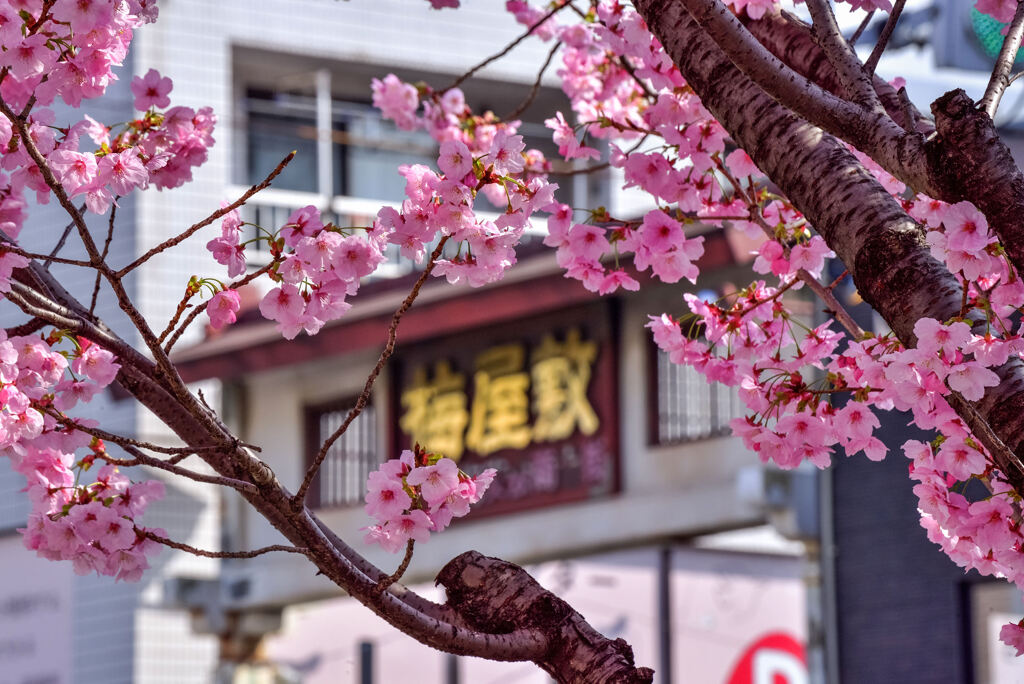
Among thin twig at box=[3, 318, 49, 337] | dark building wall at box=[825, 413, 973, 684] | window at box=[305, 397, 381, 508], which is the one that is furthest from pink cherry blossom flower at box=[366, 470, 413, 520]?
window at box=[305, 397, 381, 508]

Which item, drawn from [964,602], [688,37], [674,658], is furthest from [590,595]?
[688,37]

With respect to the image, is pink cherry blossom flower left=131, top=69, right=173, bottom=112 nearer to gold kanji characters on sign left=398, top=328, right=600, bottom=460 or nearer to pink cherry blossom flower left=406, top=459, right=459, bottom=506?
pink cherry blossom flower left=406, top=459, right=459, bottom=506

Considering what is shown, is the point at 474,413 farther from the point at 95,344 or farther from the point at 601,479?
the point at 95,344

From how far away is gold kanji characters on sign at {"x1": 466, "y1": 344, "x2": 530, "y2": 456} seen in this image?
1344cm

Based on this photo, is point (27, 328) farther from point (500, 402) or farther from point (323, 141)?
point (323, 141)

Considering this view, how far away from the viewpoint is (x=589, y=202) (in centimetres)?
1920

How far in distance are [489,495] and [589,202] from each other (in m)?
A: 6.24

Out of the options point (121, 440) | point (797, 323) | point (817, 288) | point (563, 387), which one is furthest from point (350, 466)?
point (121, 440)

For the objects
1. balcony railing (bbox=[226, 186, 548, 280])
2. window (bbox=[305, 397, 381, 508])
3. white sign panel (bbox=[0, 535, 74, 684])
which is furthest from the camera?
balcony railing (bbox=[226, 186, 548, 280])

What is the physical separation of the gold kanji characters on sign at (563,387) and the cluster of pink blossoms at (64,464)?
9218mm

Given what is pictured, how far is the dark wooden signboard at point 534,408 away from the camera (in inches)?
515

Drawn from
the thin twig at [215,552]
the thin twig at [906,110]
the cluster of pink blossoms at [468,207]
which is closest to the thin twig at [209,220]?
the cluster of pink blossoms at [468,207]

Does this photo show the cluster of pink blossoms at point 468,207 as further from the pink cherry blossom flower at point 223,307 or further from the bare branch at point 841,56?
the bare branch at point 841,56

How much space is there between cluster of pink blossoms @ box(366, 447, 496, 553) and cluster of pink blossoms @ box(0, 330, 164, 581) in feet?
2.06
